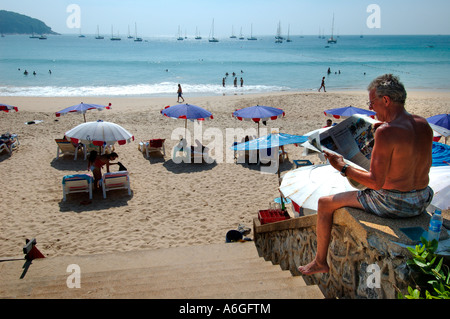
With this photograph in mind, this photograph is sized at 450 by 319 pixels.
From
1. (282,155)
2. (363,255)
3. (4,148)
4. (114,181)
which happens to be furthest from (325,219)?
(4,148)

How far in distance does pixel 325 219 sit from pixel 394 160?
752mm

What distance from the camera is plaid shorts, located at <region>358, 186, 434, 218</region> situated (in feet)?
8.19

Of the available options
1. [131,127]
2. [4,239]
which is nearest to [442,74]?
[131,127]

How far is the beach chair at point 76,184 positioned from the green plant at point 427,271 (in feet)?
26.0

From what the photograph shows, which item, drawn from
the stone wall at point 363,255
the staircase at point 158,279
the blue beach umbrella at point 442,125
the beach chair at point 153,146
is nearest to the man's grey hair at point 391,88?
the stone wall at point 363,255

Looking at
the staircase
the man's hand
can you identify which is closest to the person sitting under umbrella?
the staircase

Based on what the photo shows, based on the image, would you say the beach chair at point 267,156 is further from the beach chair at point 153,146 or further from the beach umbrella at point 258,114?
the beach chair at point 153,146

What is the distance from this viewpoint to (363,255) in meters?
2.47

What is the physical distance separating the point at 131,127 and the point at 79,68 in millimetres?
39747

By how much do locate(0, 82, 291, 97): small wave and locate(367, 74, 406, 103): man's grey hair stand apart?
30048mm

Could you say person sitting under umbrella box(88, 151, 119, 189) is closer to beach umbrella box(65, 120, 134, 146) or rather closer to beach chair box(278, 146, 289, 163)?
beach umbrella box(65, 120, 134, 146)

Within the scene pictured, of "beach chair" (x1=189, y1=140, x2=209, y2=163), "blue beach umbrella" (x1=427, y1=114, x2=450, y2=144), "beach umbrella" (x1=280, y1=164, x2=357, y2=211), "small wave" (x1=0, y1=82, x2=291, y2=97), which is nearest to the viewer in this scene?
"beach umbrella" (x1=280, y1=164, x2=357, y2=211)

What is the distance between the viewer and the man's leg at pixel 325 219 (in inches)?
107

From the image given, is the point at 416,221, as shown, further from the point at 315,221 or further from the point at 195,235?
the point at 195,235
